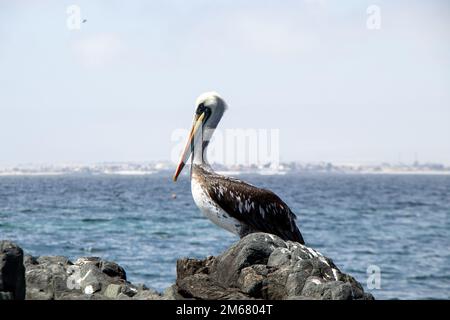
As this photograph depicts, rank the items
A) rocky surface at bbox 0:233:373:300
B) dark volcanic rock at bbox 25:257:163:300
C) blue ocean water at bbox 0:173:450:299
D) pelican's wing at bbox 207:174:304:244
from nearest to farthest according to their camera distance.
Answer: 1. rocky surface at bbox 0:233:373:300
2. dark volcanic rock at bbox 25:257:163:300
3. pelican's wing at bbox 207:174:304:244
4. blue ocean water at bbox 0:173:450:299

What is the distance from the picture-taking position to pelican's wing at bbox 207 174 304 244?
11102mm

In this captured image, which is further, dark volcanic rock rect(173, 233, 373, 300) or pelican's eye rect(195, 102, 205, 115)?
pelican's eye rect(195, 102, 205, 115)

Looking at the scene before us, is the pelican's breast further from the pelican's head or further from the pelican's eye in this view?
the pelican's eye

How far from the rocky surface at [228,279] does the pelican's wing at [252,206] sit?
118 cm

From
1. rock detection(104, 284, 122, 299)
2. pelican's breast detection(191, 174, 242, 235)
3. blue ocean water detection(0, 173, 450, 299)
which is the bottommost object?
blue ocean water detection(0, 173, 450, 299)

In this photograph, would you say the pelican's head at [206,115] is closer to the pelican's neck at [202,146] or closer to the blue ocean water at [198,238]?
the pelican's neck at [202,146]

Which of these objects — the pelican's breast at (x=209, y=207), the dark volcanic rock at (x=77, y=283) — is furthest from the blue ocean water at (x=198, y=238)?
the dark volcanic rock at (x=77, y=283)

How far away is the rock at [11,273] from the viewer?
8.88m

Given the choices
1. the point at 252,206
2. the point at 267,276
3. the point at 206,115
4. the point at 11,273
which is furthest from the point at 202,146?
the point at 11,273

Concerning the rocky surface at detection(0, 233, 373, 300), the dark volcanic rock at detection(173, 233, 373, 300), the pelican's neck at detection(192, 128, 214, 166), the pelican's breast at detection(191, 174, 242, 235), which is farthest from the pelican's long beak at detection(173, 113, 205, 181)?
the dark volcanic rock at detection(173, 233, 373, 300)

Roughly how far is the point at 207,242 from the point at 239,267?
2851 centimetres
